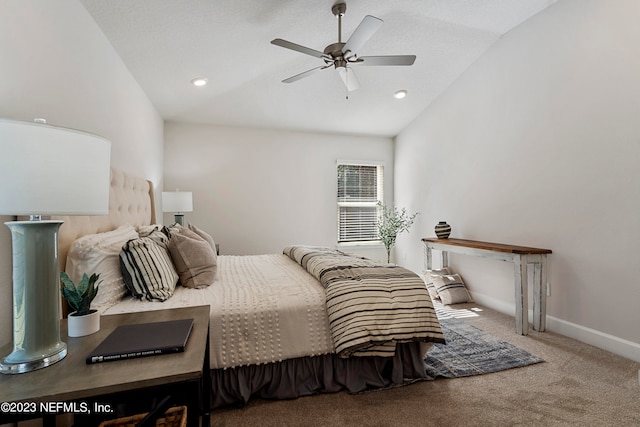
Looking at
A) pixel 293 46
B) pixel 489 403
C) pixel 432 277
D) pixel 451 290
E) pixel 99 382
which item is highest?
pixel 293 46

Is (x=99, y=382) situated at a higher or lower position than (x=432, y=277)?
higher

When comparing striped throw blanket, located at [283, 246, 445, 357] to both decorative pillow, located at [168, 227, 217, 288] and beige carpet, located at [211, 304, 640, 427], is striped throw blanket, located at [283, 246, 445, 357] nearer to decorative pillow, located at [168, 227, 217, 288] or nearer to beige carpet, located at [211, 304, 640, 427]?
beige carpet, located at [211, 304, 640, 427]

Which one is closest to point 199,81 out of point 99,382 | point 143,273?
point 143,273

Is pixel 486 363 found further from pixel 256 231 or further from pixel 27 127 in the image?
pixel 256 231

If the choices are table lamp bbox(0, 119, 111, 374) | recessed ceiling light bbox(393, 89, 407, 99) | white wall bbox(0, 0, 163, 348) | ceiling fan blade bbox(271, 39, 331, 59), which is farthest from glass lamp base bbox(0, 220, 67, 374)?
recessed ceiling light bbox(393, 89, 407, 99)

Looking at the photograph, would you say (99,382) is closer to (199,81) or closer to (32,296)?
(32,296)

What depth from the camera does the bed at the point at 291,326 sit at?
5.56 ft

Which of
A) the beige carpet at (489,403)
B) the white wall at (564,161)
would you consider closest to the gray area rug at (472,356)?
the beige carpet at (489,403)

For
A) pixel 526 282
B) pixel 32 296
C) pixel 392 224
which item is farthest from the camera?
pixel 392 224

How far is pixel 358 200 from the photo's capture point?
556cm

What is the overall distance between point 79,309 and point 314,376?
1.27 m

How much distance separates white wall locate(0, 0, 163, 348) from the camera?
1.34 meters

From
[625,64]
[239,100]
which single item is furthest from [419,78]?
[239,100]

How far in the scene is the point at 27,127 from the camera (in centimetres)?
86
